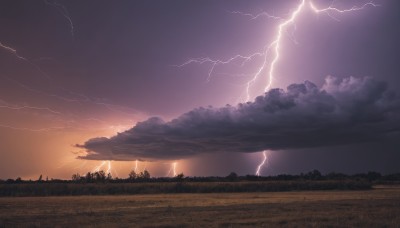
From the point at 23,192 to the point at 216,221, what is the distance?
183ft

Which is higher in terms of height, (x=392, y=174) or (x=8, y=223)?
(x=392, y=174)

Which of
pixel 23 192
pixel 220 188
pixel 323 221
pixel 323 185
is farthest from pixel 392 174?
pixel 323 221

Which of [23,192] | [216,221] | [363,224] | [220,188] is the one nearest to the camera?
[363,224]

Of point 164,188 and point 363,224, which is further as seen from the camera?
point 164,188

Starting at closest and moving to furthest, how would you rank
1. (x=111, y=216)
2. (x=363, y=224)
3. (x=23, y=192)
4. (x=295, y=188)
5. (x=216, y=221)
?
(x=363, y=224) → (x=216, y=221) → (x=111, y=216) → (x=23, y=192) → (x=295, y=188)

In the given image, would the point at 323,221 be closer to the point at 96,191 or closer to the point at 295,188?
the point at 96,191

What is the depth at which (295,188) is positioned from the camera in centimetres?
8312

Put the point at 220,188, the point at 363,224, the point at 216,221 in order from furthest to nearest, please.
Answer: the point at 220,188 → the point at 216,221 → the point at 363,224

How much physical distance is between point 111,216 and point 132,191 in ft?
154

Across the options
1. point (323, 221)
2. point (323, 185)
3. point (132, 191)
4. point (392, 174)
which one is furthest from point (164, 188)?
point (392, 174)

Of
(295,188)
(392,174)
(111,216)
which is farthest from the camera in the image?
(392,174)

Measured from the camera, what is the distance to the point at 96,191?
72938 millimetres

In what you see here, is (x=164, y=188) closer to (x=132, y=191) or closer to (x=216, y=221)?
(x=132, y=191)

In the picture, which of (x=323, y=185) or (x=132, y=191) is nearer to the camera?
(x=132, y=191)
